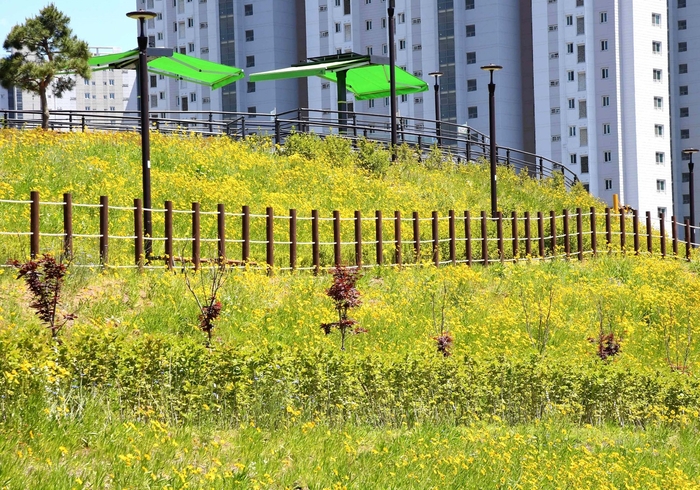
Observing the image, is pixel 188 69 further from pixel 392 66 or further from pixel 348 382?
pixel 348 382

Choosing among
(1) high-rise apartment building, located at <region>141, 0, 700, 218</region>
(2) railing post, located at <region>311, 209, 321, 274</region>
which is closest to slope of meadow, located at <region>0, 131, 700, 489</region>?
(2) railing post, located at <region>311, 209, 321, 274</region>

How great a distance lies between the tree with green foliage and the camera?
30.7 m

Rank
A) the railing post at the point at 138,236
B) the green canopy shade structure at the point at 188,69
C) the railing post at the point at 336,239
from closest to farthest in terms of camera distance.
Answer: the railing post at the point at 138,236 < the railing post at the point at 336,239 < the green canopy shade structure at the point at 188,69

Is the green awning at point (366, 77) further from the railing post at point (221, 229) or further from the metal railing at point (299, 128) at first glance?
the railing post at point (221, 229)

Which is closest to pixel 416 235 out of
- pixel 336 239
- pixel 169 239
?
pixel 336 239

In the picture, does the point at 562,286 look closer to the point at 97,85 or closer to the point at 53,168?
the point at 53,168

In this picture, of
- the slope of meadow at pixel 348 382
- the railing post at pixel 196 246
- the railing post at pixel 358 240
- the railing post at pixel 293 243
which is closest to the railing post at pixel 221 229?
the railing post at pixel 196 246

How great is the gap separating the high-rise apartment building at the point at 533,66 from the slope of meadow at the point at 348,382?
51.2 metres

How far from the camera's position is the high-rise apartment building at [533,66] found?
73938 mm

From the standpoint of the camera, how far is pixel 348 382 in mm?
11438

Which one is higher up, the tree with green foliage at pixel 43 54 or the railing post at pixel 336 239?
the tree with green foliage at pixel 43 54

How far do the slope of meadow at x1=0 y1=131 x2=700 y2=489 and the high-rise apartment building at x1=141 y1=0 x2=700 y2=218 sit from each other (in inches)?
2017

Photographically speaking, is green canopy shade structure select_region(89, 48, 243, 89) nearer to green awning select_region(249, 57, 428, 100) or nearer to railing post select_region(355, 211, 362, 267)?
green awning select_region(249, 57, 428, 100)

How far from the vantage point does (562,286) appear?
2197 centimetres
